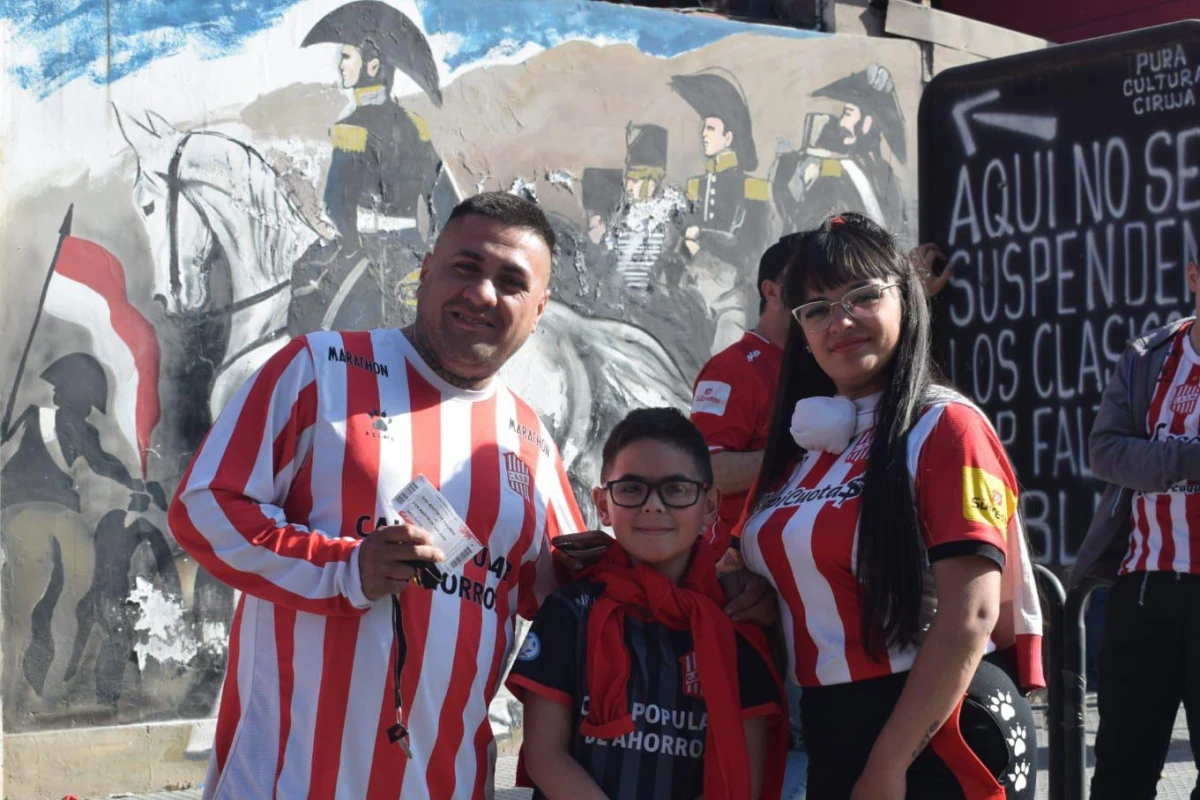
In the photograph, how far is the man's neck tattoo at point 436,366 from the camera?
2.83 m

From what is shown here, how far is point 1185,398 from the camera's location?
13.0ft

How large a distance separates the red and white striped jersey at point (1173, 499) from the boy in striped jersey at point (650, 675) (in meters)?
1.69

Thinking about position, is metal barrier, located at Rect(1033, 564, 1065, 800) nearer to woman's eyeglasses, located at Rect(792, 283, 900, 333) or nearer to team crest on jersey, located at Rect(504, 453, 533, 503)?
woman's eyeglasses, located at Rect(792, 283, 900, 333)

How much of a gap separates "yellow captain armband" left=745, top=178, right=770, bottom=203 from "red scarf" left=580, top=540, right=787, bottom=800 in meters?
4.75

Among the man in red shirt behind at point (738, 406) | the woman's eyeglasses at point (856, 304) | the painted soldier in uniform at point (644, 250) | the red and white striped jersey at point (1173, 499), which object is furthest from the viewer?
the painted soldier in uniform at point (644, 250)

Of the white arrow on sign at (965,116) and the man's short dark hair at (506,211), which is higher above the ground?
the white arrow on sign at (965,116)

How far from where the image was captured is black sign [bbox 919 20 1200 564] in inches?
130

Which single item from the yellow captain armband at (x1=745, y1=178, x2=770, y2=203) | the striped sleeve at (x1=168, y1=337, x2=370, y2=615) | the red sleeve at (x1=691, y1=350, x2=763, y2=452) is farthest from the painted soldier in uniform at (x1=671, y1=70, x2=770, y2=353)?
the striped sleeve at (x1=168, y1=337, x2=370, y2=615)

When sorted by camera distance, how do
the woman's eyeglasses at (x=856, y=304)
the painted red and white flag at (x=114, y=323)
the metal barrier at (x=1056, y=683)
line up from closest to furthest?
the woman's eyeglasses at (x=856, y=304), the metal barrier at (x=1056, y=683), the painted red and white flag at (x=114, y=323)

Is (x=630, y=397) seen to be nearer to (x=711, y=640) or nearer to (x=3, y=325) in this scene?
(x=3, y=325)

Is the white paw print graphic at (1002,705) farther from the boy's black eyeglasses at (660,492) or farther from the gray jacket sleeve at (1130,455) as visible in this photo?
the gray jacket sleeve at (1130,455)

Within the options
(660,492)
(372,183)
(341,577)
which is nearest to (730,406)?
(660,492)

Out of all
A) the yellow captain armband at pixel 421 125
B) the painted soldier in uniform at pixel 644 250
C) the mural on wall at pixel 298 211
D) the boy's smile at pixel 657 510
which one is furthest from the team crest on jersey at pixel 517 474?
the painted soldier in uniform at pixel 644 250

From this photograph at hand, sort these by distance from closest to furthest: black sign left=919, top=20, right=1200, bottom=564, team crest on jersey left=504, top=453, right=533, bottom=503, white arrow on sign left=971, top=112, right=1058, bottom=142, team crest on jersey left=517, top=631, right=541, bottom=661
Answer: team crest on jersey left=517, top=631, right=541, bottom=661 < team crest on jersey left=504, top=453, right=533, bottom=503 < black sign left=919, top=20, right=1200, bottom=564 < white arrow on sign left=971, top=112, right=1058, bottom=142
